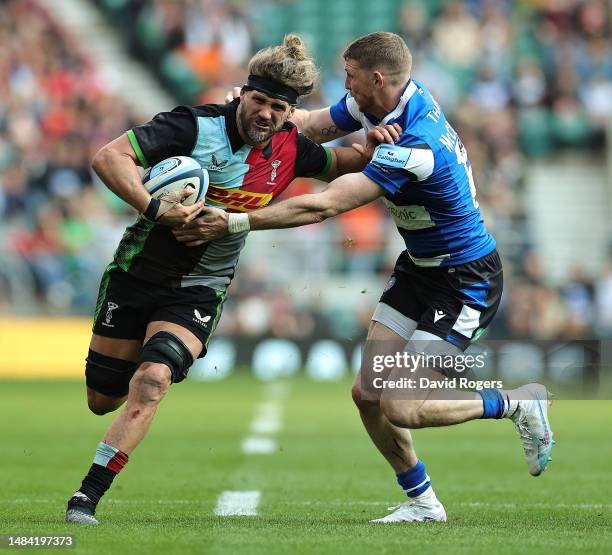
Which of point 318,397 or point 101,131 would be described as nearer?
point 318,397

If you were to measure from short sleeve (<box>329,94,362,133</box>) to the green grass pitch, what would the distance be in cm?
252

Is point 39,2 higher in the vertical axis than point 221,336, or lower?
higher

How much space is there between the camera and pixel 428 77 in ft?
78.5

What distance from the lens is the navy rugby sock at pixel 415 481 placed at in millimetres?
7379

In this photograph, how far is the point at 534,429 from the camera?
7.26 metres

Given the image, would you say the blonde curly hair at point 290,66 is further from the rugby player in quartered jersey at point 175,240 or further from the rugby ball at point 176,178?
the rugby ball at point 176,178

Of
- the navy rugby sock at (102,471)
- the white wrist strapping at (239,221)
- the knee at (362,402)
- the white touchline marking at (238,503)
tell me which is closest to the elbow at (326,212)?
the white wrist strapping at (239,221)

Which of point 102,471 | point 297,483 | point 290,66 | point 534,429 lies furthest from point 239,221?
point 297,483

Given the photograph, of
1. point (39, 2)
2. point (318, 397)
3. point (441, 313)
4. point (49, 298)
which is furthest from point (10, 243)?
point (441, 313)

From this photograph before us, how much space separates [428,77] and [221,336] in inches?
293

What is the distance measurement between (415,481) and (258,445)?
4449 millimetres

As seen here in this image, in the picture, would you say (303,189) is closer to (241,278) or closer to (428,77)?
(241,278)

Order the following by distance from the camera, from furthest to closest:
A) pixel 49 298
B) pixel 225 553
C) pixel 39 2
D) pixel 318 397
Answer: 1. pixel 39 2
2. pixel 49 298
3. pixel 318 397
4. pixel 225 553

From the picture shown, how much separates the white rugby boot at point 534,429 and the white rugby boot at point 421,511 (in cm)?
63
